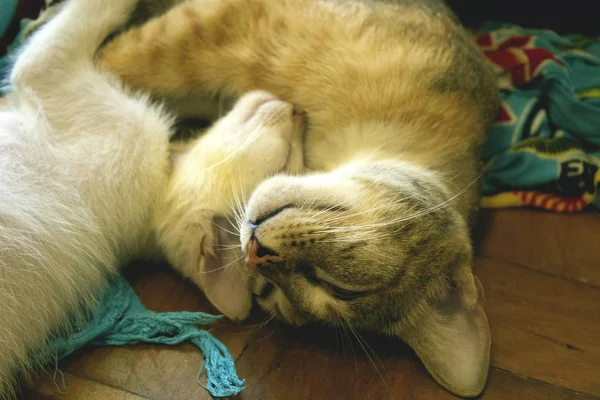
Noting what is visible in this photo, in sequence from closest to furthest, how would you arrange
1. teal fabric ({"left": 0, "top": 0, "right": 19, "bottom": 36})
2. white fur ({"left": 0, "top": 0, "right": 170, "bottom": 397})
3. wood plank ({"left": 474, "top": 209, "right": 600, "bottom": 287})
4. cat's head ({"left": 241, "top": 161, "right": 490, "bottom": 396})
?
cat's head ({"left": 241, "top": 161, "right": 490, "bottom": 396}), white fur ({"left": 0, "top": 0, "right": 170, "bottom": 397}), wood plank ({"left": 474, "top": 209, "right": 600, "bottom": 287}), teal fabric ({"left": 0, "top": 0, "right": 19, "bottom": 36})

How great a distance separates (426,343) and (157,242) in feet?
2.62

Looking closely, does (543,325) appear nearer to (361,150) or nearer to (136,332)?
(361,150)

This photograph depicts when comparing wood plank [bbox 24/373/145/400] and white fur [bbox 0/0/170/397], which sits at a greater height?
white fur [bbox 0/0/170/397]

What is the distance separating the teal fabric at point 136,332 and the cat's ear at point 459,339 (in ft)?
1.51

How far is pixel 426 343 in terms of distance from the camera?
4.23 ft

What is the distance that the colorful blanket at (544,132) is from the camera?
6.00ft

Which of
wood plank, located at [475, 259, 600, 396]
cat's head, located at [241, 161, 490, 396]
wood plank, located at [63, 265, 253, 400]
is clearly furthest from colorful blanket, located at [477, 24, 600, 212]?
wood plank, located at [63, 265, 253, 400]

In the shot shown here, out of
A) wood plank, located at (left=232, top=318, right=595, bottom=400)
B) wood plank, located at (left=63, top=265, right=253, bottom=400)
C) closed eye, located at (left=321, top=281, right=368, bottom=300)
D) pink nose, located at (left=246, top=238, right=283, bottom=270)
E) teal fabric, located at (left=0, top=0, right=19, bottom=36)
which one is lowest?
wood plank, located at (left=232, top=318, right=595, bottom=400)

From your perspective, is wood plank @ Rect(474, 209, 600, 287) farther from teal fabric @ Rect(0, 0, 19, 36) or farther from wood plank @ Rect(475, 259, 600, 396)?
teal fabric @ Rect(0, 0, 19, 36)

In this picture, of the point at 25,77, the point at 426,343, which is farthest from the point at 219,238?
the point at 25,77

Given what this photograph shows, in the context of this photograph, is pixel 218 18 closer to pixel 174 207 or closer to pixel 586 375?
pixel 174 207

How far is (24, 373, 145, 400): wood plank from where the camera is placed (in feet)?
4.06

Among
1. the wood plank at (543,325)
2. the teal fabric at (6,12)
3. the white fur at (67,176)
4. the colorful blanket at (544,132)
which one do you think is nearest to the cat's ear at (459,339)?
the wood plank at (543,325)

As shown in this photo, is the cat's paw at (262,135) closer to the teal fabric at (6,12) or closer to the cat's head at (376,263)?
the cat's head at (376,263)
